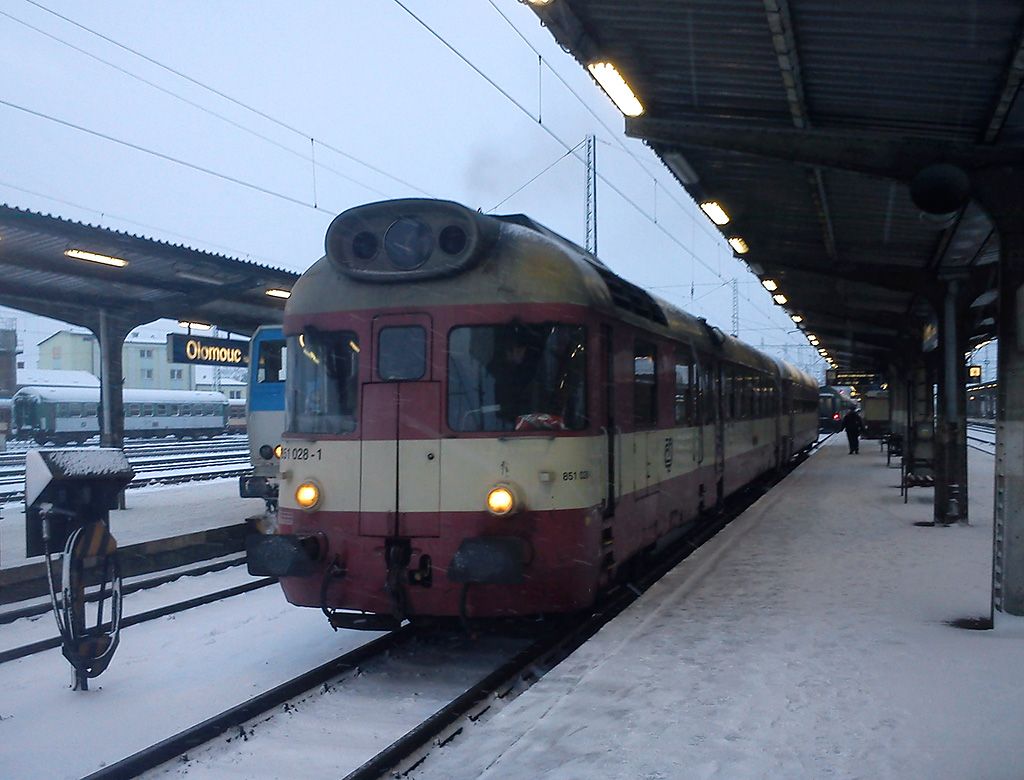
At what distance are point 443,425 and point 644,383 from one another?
2625 mm

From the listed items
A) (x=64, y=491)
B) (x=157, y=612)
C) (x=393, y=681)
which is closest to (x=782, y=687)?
(x=393, y=681)

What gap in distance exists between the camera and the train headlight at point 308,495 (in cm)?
734

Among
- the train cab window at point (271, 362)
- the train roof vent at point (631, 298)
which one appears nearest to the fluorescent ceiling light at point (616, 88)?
the train roof vent at point (631, 298)

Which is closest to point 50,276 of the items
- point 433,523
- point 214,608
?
point 214,608

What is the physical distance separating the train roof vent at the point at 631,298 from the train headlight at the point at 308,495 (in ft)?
9.60

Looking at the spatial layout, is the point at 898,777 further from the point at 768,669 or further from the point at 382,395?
the point at 382,395

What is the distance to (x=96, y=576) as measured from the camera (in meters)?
11.1

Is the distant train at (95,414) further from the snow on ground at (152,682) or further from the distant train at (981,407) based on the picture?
the distant train at (981,407)

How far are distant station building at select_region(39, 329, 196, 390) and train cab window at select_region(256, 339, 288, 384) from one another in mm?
59805

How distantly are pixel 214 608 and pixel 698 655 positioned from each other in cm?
525

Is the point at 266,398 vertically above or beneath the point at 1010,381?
beneath

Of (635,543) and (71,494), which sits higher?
(71,494)

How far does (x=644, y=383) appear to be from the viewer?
29.6ft

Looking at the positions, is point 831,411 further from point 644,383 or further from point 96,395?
point 644,383
